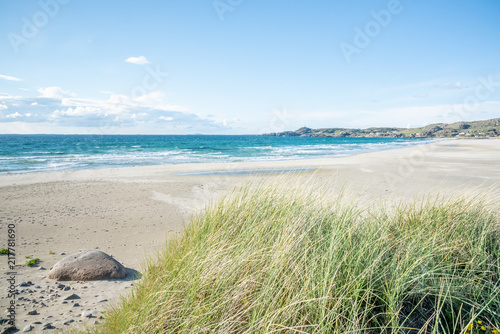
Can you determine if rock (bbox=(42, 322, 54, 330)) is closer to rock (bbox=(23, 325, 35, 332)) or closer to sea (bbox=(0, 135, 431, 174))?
rock (bbox=(23, 325, 35, 332))

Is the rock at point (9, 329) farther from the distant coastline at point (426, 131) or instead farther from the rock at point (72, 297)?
the distant coastline at point (426, 131)

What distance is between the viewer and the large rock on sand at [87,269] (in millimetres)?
5145

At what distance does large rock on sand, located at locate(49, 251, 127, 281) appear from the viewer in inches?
203

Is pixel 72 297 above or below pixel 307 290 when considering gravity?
below

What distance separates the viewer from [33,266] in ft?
18.4

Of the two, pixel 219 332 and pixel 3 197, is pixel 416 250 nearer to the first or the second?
pixel 219 332

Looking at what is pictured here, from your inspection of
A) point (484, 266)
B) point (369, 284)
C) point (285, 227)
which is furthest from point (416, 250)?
point (285, 227)

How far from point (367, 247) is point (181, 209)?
802cm

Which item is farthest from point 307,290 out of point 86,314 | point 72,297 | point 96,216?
point 96,216

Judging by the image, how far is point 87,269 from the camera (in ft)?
17.2

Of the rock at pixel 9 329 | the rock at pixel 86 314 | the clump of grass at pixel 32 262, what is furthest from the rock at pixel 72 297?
the clump of grass at pixel 32 262

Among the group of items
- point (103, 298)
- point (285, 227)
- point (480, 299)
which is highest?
point (285, 227)

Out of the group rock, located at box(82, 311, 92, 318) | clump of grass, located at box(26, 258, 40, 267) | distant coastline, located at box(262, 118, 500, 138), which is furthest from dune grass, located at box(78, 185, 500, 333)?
distant coastline, located at box(262, 118, 500, 138)

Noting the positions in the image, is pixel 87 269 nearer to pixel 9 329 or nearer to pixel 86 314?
pixel 86 314
